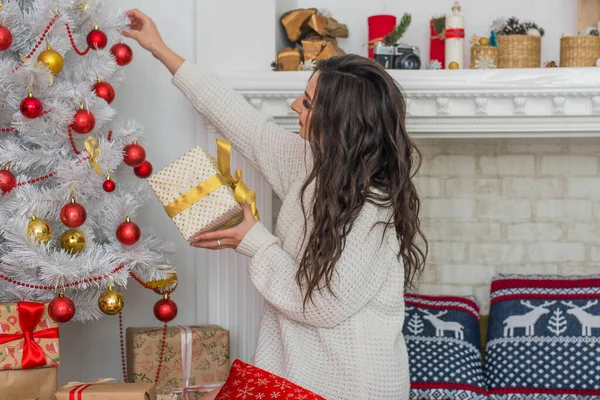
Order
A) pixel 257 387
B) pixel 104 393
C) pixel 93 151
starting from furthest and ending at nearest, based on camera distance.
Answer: pixel 93 151
pixel 104 393
pixel 257 387

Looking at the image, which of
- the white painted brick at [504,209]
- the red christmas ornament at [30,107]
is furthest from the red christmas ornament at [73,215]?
the white painted brick at [504,209]

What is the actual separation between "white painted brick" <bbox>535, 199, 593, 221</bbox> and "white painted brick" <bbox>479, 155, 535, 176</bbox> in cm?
12

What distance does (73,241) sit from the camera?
2090 mm

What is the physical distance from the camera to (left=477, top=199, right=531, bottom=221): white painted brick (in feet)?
9.46

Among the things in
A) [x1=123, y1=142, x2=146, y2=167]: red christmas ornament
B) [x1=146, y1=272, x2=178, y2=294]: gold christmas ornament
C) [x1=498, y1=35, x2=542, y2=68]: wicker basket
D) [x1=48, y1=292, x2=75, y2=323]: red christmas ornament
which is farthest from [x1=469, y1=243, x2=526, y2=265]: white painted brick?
[x1=48, y1=292, x2=75, y2=323]: red christmas ornament

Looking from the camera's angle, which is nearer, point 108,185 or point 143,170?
point 108,185

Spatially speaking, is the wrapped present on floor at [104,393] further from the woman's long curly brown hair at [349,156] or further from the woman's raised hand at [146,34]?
the woman's raised hand at [146,34]


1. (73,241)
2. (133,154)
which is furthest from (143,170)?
(73,241)

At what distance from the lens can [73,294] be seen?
2215mm

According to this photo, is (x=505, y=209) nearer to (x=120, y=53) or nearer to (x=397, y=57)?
(x=397, y=57)

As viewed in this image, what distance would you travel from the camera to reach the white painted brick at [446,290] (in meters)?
2.93

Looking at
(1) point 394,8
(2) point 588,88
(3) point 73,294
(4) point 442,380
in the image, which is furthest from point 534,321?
(3) point 73,294

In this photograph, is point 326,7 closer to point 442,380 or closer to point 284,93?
point 284,93

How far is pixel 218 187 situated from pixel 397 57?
0.92m
